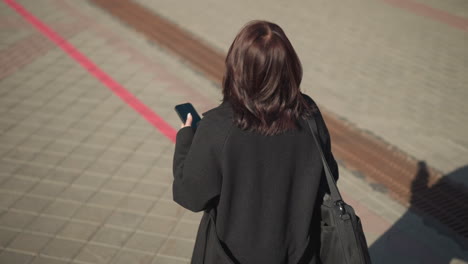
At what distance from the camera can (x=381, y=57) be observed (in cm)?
693

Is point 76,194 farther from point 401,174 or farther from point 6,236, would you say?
point 401,174

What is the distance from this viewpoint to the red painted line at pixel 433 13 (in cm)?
805

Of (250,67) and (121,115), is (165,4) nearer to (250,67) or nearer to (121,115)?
(121,115)

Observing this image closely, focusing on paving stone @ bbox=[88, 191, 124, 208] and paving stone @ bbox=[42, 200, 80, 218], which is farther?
paving stone @ bbox=[88, 191, 124, 208]

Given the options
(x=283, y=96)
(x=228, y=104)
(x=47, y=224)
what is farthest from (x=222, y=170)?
(x=47, y=224)

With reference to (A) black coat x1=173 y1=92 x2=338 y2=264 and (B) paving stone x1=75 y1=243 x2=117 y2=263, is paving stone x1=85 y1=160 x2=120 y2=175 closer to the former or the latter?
(B) paving stone x1=75 y1=243 x2=117 y2=263

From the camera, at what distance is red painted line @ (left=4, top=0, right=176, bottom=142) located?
5.34 m

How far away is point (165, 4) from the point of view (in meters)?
8.75

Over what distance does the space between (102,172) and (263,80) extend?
133 inches

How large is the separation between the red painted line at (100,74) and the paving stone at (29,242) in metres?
1.84

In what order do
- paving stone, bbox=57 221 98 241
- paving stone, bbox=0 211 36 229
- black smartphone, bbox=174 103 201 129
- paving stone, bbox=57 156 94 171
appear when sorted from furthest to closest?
paving stone, bbox=57 156 94 171
paving stone, bbox=0 211 36 229
paving stone, bbox=57 221 98 241
black smartphone, bbox=174 103 201 129

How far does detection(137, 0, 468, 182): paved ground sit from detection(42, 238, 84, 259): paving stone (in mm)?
3578

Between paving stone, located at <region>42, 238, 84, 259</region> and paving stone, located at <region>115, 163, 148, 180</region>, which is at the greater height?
paving stone, located at <region>115, 163, 148, 180</region>

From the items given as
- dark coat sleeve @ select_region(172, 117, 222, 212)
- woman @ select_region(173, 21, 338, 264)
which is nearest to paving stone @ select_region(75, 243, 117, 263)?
woman @ select_region(173, 21, 338, 264)
